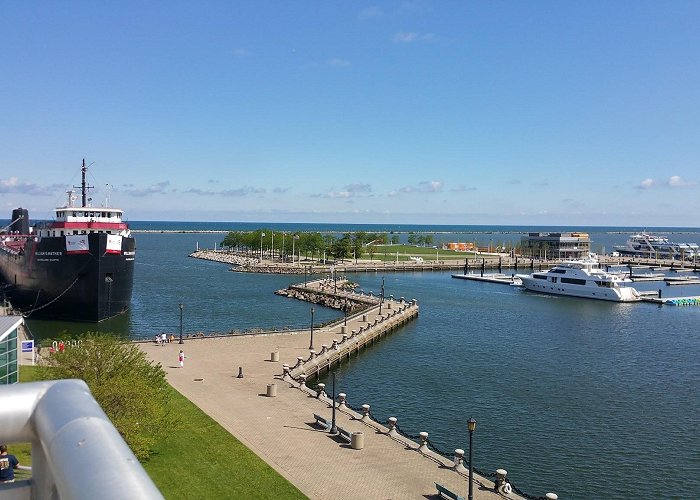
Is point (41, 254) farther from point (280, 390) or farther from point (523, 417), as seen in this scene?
point (523, 417)

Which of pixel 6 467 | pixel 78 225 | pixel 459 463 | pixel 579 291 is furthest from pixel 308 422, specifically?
pixel 579 291

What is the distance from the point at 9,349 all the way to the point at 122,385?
4.12 meters

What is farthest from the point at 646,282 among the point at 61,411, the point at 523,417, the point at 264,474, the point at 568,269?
the point at 61,411

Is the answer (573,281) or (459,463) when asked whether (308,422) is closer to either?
(459,463)

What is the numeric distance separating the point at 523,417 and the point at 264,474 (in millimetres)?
19214

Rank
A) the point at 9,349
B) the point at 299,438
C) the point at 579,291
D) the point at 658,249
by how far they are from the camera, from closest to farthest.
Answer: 1. the point at 9,349
2. the point at 299,438
3. the point at 579,291
4. the point at 658,249

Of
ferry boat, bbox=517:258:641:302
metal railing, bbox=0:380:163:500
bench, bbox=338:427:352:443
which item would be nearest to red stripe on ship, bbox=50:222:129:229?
bench, bbox=338:427:352:443

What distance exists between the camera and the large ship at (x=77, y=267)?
61.7 metres

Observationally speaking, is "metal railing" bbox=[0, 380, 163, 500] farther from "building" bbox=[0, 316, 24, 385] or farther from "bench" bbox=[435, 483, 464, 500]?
"bench" bbox=[435, 483, 464, 500]

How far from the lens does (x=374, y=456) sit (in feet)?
84.7

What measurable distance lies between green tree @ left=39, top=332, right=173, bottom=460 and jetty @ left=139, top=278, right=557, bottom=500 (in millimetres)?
4632

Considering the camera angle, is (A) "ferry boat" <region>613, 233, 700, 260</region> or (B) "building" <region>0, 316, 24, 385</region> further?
(A) "ferry boat" <region>613, 233, 700, 260</region>

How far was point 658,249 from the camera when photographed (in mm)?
172000

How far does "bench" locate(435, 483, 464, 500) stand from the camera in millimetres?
21328
